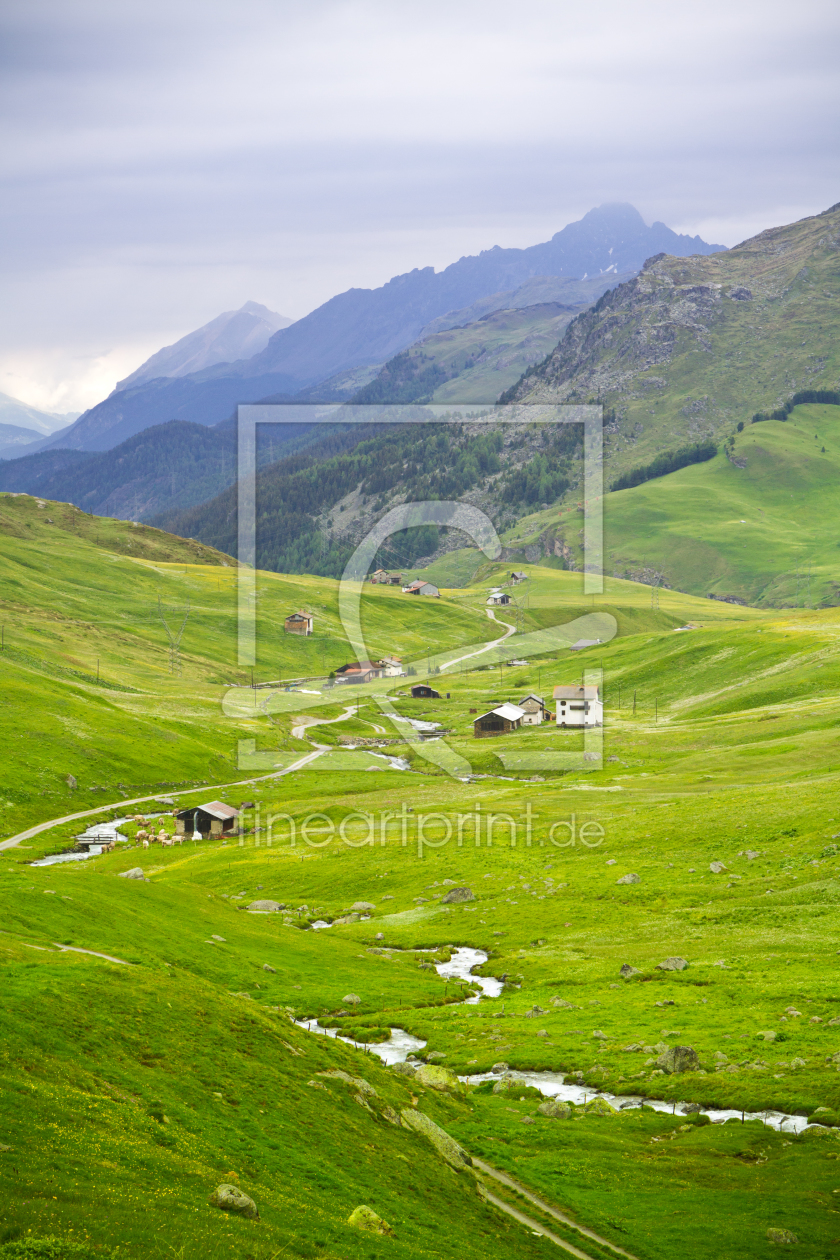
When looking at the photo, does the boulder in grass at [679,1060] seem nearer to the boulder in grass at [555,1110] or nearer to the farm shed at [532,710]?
the boulder in grass at [555,1110]

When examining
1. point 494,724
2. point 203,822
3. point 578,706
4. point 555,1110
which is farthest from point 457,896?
point 578,706

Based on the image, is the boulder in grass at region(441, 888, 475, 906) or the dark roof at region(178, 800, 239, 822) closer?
the boulder in grass at region(441, 888, 475, 906)

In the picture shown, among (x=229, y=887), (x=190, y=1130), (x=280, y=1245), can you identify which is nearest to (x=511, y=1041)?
(x=190, y=1130)

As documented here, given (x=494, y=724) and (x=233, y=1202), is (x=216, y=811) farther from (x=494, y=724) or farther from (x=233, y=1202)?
(x=233, y=1202)

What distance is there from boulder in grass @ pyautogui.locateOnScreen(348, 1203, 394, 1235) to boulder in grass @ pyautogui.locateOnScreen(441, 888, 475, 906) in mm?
63142

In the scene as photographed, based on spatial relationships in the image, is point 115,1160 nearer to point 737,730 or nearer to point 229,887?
point 229,887

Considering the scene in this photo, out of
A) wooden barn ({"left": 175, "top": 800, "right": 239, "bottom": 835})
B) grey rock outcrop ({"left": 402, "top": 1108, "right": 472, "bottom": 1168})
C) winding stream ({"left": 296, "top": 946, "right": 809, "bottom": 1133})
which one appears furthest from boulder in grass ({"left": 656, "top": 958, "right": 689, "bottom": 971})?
wooden barn ({"left": 175, "top": 800, "right": 239, "bottom": 835})

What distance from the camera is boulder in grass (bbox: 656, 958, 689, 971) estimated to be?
66.2m

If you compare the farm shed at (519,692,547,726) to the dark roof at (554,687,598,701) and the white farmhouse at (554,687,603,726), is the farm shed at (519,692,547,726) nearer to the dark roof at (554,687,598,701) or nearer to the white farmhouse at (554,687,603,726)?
the white farmhouse at (554,687,603,726)

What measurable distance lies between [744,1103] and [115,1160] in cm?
3321

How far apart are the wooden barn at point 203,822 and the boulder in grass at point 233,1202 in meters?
107

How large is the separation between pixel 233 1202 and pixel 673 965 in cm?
4754

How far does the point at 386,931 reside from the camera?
86.1 m

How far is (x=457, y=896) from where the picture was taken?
92.2 meters
